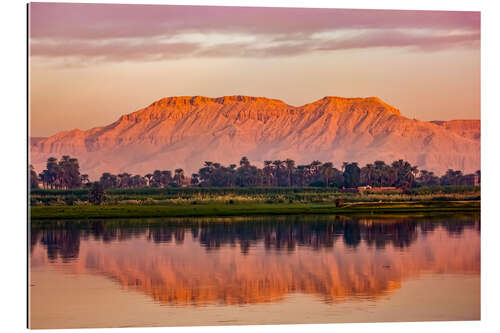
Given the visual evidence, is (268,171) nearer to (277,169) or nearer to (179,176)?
(277,169)

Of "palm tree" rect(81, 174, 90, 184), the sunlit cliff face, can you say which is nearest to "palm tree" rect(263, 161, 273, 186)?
"palm tree" rect(81, 174, 90, 184)

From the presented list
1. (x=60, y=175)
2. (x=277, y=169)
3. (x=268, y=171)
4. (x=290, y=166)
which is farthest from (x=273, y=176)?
(x=60, y=175)

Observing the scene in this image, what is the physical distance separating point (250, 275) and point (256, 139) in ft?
80.5

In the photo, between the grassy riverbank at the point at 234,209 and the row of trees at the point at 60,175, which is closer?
the row of trees at the point at 60,175

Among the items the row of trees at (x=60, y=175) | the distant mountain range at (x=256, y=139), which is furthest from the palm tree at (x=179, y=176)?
the row of trees at (x=60, y=175)

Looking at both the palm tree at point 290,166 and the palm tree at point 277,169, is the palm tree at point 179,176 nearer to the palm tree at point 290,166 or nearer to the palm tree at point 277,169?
the palm tree at point 277,169

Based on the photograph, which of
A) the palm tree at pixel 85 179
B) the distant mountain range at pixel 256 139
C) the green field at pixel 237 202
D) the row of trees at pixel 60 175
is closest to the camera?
the row of trees at pixel 60 175

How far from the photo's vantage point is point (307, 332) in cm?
1348

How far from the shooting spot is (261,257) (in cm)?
2025

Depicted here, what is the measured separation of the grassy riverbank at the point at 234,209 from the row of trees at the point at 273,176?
2.90 ft

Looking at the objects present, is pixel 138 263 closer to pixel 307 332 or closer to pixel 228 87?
pixel 228 87

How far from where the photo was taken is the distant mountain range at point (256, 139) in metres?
28.4

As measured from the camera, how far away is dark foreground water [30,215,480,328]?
47.1 ft
